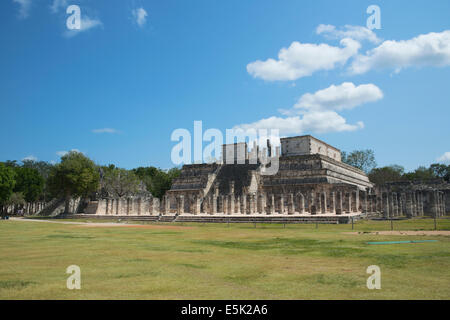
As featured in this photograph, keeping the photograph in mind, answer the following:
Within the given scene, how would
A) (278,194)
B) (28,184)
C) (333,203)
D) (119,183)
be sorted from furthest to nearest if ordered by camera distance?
(28,184) → (119,183) → (278,194) → (333,203)

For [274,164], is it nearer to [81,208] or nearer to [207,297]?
[81,208]

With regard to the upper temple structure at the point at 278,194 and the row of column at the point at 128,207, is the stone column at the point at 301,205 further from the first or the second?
the row of column at the point at 128,207

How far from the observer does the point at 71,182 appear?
45.2 m

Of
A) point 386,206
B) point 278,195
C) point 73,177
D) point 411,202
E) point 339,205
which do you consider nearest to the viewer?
point 411,202

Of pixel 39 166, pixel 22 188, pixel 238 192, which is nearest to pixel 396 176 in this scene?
pixel 238 192

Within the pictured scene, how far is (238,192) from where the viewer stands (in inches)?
1743

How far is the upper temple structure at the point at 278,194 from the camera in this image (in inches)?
1309

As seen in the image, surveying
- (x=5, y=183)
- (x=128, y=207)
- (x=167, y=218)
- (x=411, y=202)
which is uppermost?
(x=5, y=183)

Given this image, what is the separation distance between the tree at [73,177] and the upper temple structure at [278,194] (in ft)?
10.3

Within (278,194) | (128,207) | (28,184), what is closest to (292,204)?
(278,194)

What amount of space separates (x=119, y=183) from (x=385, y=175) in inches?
2086

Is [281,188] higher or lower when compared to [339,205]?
higher

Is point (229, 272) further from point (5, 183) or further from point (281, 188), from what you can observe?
point (5, 183)

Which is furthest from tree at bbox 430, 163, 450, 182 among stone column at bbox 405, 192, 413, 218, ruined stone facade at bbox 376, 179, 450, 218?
stone column at bbox 405, 192, 413, 218
